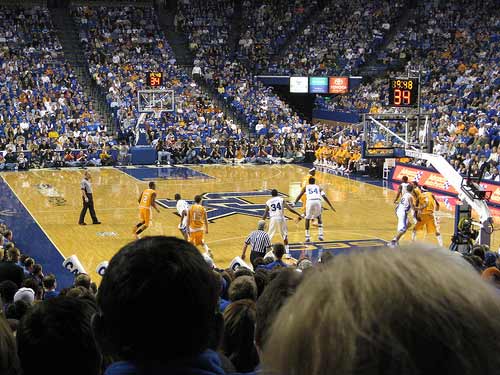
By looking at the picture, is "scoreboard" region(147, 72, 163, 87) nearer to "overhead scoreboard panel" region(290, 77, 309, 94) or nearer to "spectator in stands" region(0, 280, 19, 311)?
"overhead scoreboard panel" region(290, 77, 309, 94)

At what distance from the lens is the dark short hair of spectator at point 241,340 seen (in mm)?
3922

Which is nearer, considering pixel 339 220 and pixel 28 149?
pixel 339 220

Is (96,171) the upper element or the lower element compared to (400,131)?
lower

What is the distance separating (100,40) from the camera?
1596 inches

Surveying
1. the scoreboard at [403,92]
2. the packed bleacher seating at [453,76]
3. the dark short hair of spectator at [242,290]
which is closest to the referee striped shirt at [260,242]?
the scoreboard at [403,92]

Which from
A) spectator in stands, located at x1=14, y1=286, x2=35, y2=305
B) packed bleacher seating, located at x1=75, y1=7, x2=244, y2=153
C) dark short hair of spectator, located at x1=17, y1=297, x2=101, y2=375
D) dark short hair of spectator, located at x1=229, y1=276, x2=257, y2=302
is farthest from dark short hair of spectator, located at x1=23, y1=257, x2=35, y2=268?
packed bleacher seating, located at x1=75, y1=7, x2=244, y2=153

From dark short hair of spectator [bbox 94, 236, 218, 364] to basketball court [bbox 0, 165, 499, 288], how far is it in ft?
35.2

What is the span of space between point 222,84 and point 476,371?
38.9 meters

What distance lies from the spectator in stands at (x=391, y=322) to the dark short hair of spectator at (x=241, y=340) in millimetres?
2827

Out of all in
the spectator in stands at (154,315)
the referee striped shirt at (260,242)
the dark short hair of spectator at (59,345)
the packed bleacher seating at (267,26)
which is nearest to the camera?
the spectator in stands at (154,315)

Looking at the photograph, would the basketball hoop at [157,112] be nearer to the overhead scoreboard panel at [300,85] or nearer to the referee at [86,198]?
the overhead scoreboard panel at [300,85]

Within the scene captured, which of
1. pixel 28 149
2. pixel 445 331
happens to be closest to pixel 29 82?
pixel 28 149

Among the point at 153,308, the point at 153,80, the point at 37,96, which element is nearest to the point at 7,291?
the point at 153,308

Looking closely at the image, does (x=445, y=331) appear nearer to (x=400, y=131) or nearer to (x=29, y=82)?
(x=400, y=131)
